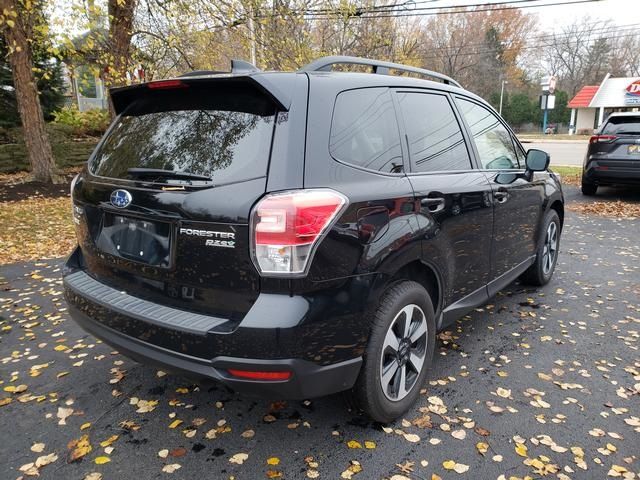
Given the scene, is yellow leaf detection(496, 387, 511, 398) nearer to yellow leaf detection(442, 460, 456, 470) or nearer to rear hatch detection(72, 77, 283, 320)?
yellow leaf detection(442, 460, 456, 470)

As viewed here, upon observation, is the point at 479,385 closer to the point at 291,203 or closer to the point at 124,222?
the point at 291,203

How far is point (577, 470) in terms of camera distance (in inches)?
92.2

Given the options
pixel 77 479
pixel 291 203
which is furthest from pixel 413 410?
pixel 77 479

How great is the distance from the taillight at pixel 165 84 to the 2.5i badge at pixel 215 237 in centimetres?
79

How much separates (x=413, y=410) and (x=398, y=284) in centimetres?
81

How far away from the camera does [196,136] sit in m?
2.37

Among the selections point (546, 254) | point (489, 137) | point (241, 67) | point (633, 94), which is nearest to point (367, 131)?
point (241, 67)

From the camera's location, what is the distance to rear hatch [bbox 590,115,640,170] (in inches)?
354

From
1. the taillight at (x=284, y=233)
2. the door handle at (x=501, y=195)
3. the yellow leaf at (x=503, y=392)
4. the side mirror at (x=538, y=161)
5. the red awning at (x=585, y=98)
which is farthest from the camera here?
the red awning at (x=585, y=98)

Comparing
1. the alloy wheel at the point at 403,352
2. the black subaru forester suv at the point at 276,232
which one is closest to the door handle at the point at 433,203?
the black subaru forester suv at the point at 276,232

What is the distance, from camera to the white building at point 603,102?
44.8 m

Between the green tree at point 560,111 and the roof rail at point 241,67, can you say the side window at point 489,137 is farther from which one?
the green tree at point 560,111

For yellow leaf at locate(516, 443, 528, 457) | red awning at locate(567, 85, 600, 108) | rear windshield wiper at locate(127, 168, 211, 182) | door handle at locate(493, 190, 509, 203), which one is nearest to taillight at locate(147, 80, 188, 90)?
rear windshield wiper at locate(127, 168, 211, 182)

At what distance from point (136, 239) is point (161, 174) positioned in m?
0.35
